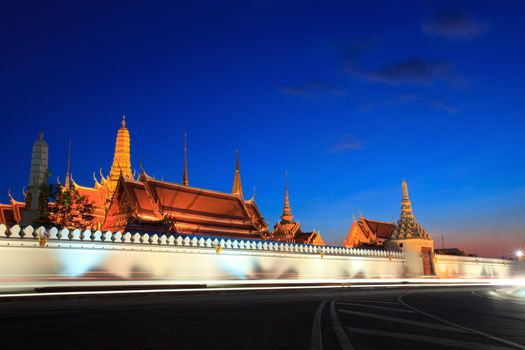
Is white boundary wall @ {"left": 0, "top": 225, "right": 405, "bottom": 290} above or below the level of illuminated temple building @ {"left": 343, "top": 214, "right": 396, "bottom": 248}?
below

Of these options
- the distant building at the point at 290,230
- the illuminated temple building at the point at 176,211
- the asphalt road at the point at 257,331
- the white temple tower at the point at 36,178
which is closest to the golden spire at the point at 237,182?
the distant building at the point at 290,230

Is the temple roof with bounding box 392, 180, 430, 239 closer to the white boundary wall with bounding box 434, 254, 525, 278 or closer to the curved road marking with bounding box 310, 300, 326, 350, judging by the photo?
the white boundary wall with bounding box 434, 254, 525, 278

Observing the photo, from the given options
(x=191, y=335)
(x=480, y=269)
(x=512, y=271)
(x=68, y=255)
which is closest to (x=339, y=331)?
(x=191, y=335)

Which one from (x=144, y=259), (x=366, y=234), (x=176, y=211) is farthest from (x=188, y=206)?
(x=366, y=234)

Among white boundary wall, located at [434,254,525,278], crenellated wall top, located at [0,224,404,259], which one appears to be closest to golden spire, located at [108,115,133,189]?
crenellated wall top, located at [0,224,404,259]

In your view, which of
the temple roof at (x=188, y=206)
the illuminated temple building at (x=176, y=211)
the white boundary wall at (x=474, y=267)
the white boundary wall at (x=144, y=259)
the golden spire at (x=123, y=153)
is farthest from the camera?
the golden spire at (x=123, y=153)

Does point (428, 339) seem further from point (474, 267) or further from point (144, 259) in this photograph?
point (474, 267)

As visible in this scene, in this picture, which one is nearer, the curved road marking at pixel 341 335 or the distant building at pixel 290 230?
the curved road marking at pixel 341 335

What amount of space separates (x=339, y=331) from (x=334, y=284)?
71.9 feet

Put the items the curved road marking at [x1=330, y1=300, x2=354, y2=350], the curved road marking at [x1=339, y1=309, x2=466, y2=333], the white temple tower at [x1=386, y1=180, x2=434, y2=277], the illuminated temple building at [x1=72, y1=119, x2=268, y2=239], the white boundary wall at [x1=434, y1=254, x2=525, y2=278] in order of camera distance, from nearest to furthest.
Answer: the curved road marking at [x1=330, y1=300, x2=354, y2=350]
the curved road marking at [x1=339, y1=309, x2=466, y2=333]
the illuminated temple building at [x1=72, y1=119, x2=268, y2=239]
the white temple tower at [x1=386, y1=180, x2=434, y2=277]
the white boundary wall at [x1=434, y1=254, x2=525, y2=278]

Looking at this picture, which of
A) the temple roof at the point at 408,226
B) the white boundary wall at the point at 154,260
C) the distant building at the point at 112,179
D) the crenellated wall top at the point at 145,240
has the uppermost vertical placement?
the distant building at the point at 112,179

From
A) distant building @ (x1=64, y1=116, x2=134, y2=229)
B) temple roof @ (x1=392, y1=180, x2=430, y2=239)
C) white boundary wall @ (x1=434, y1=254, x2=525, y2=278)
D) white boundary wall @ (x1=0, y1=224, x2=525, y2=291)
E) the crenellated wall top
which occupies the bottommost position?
white boundary wall @ (x1=434, y1=254, x2=525, y2=278)

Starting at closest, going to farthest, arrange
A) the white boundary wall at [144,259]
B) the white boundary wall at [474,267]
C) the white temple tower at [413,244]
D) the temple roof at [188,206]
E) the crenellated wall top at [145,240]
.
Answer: the white boundary wall at [144,259], the crenellated wall top at [145,240], the temple roof at [188,206], the white temple tower at [413,244], the white boundary wall at [474,267]

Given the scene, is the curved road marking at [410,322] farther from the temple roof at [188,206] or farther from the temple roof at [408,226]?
the temple roof at [408,226]
